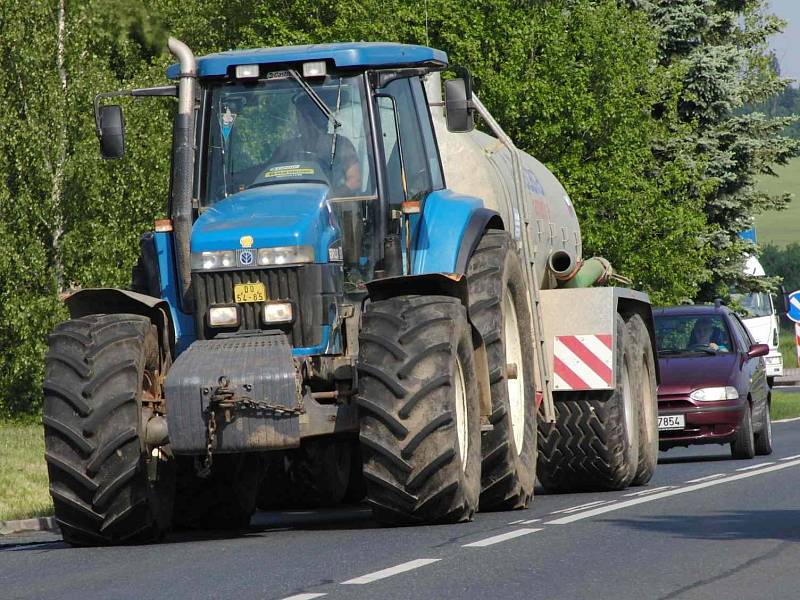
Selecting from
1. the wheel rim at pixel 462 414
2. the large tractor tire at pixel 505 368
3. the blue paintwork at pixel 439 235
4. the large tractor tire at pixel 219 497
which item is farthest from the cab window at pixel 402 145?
the large tractor tire at pixel 219 497

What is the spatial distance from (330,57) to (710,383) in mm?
10056

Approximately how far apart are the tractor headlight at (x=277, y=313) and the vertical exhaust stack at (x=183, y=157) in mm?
864

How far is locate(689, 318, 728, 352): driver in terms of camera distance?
22406 millimetres

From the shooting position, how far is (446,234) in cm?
1277

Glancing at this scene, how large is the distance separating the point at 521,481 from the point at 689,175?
28124 mm

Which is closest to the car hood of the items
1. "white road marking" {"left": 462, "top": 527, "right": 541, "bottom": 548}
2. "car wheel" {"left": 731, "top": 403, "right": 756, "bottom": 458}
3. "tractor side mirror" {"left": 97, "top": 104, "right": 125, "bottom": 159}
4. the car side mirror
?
the car side mirror

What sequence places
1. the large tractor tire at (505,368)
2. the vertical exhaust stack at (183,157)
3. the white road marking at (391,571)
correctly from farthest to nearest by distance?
1. the large tractor tire at (505,368)
2. the vertical exhaust stack at (183,157)
3. the white road marking at (391,571)

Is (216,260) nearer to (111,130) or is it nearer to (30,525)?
(111,130)

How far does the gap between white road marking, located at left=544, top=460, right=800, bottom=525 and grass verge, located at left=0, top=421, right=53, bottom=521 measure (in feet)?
16.2

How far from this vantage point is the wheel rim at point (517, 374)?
13656mm

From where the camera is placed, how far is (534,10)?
39.0 metres

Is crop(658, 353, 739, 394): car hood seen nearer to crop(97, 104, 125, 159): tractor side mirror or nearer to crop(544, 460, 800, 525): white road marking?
crop(544, 460, 800, 525): white road marking

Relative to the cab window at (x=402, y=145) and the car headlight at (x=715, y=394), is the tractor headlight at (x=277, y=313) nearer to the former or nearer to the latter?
the cab window at (x=402, y=145)

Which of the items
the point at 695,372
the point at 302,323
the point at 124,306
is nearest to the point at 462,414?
the point at 302,323
